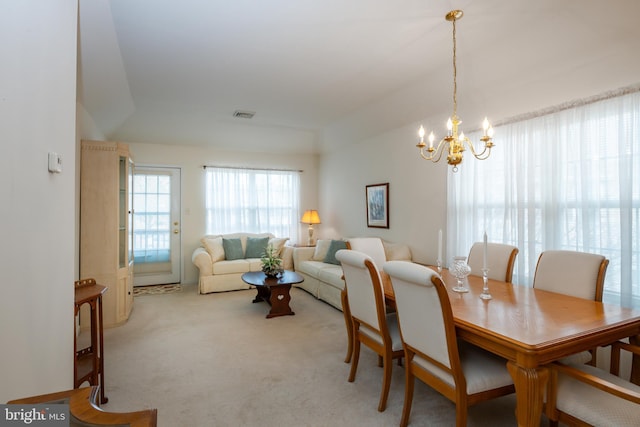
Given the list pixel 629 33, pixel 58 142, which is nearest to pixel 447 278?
pixel 629 33

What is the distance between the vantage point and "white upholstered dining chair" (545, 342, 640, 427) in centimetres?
131

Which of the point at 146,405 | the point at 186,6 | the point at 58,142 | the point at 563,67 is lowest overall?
the point at 146,405

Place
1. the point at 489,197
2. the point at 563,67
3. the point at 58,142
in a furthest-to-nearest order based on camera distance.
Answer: the point at 489,197, the point at 563,67, the point at 58,142

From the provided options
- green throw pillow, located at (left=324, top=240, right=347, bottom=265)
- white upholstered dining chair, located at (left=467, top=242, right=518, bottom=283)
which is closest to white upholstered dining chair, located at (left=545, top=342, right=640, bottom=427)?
white upholstered dining chair, located at (left=467, top=242, right=518, bottom=283)

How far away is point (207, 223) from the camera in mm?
5957

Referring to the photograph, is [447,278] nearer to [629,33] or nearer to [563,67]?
[563,67]

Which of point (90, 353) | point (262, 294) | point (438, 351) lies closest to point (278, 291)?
point (262, 294)

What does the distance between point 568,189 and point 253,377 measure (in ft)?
9.45

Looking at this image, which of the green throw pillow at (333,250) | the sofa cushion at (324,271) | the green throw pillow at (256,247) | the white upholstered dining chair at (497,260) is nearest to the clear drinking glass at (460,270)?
the white upholstered dining chair at (497,260)

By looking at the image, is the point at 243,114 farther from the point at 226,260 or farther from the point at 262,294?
the point at 262,294

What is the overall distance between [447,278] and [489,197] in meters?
1.14

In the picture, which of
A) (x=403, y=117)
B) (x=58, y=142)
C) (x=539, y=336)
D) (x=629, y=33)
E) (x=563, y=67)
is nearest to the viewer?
(x=539, y=336)

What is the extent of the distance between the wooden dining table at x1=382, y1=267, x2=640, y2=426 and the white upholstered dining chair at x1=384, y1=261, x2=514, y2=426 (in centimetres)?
13

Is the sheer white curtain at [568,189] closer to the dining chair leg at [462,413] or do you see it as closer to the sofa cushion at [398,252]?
the sofa cushion at [398,252]
